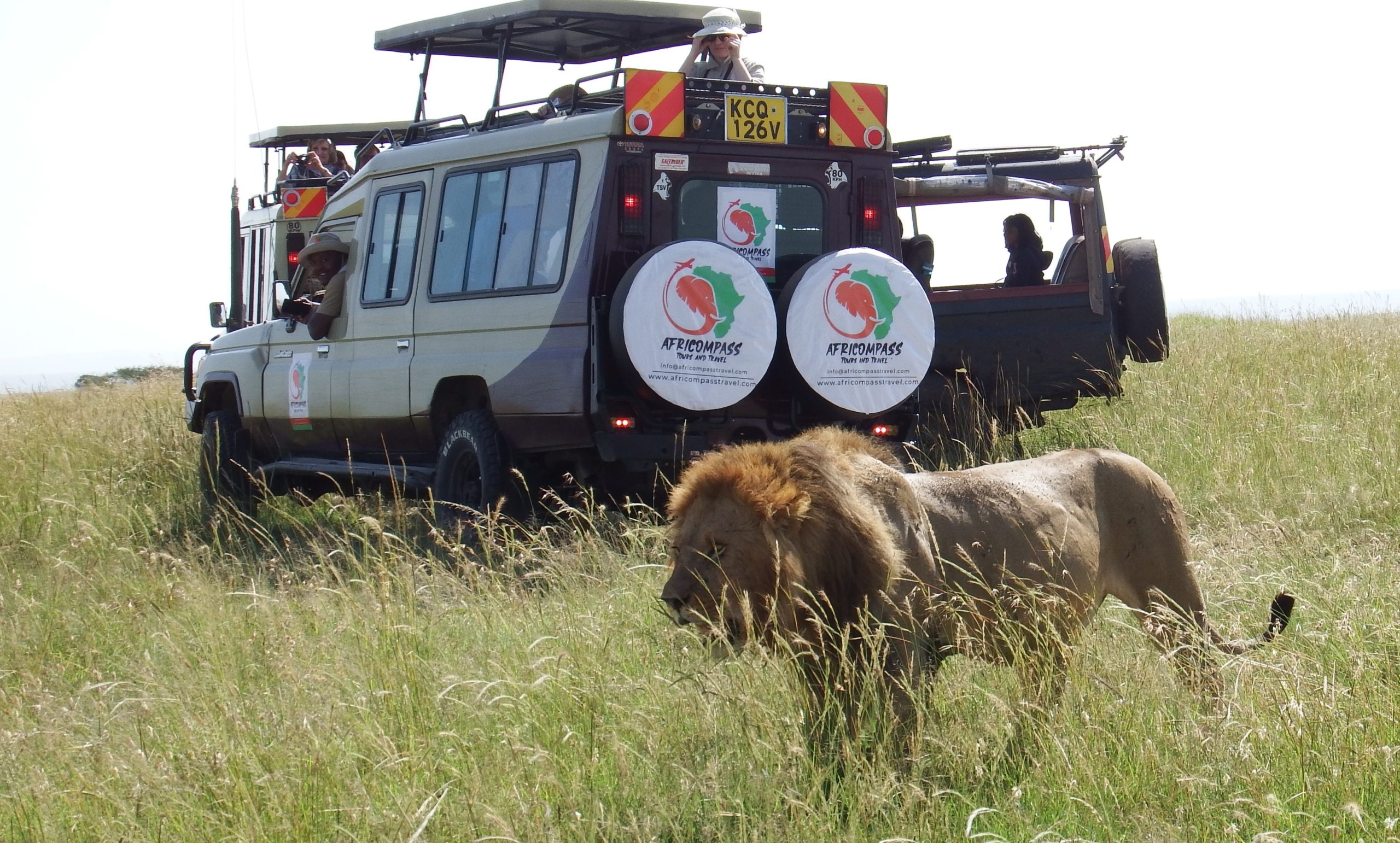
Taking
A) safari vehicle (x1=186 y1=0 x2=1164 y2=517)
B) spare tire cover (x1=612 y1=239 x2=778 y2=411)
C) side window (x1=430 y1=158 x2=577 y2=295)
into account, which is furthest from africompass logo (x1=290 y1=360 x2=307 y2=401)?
spare tire cover (x1=612 y1=239 x2=778 y2=411)

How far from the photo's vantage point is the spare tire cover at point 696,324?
6.73m

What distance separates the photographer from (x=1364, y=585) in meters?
5.78

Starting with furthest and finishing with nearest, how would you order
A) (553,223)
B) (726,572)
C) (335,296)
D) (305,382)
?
(305,382), (335,296), (553,223), (726,572)

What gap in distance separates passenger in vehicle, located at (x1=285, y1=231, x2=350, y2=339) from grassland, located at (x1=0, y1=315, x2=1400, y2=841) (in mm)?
2318

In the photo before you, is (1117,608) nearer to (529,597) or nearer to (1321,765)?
(1321,765)

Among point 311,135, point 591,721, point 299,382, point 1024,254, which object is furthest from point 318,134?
point 591,721

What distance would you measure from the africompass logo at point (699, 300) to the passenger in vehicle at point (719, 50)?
1.66 metres

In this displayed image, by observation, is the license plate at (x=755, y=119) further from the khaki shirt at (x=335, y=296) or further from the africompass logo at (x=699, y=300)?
the khaki shirt at (x=335, y=296)

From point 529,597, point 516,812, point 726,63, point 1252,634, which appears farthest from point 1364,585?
point 726,63

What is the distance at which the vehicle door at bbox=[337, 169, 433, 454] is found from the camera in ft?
27.6

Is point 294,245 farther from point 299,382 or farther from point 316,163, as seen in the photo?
point 299,382

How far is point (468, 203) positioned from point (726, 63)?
5.38 ft

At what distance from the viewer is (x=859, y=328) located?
23.4 feet

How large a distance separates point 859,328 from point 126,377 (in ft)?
72.0
